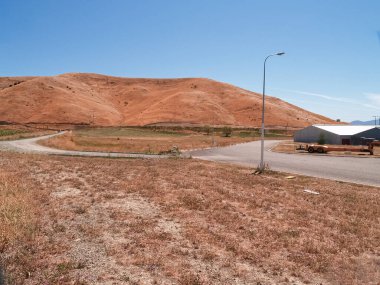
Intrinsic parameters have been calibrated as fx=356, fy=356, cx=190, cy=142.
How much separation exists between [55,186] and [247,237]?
10738 millimetres

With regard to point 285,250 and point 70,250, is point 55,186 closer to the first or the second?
point 70,250

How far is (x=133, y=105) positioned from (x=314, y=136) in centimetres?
11863

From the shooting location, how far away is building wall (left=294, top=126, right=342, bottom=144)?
67.7 metres

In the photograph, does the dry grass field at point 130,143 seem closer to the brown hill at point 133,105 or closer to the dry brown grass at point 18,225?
the dry brown grass at point 18,225

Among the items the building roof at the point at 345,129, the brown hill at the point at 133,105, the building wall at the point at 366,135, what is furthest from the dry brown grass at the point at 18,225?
the brown hill at the point at 133,105

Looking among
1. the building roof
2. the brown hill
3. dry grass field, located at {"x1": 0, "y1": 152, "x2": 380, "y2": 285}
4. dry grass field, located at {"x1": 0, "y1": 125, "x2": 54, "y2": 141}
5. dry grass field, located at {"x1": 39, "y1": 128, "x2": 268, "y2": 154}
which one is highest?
the brown hill

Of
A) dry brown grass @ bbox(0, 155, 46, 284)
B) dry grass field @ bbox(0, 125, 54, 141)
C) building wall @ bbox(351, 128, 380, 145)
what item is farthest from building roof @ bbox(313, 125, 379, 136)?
dry brown grass @ bbox(0, 155, 46, 284)

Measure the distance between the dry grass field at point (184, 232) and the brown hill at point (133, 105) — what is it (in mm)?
121440

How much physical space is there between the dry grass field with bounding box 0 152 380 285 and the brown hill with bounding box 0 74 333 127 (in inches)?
4781

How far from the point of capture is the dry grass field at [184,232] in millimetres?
8070

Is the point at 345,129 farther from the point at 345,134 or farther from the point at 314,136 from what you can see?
the point at 314,136

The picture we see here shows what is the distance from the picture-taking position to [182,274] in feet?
26.0

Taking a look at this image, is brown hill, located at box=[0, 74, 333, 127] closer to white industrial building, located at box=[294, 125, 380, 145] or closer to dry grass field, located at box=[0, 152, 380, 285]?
white industrial building, located at box=[294, 125, 380, 145]

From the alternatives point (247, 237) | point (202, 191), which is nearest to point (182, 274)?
point (247, 237)
